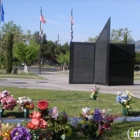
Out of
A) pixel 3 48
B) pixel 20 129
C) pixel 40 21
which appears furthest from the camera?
pixel 3 48

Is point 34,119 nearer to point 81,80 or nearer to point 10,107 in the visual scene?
point 10,107

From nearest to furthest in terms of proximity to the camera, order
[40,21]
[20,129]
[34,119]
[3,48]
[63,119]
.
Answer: [20,129], [34,119], [63,119], [40,21], [3,48]

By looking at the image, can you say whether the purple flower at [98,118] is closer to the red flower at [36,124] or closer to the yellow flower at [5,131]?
the red flower at [36,124]

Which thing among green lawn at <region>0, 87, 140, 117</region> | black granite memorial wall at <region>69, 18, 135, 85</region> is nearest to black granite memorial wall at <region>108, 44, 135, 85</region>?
black granite memorial wall at <region>69, 18, 135, 85</region>

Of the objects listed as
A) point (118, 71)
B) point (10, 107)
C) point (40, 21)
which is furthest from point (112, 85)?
point (40, 21)

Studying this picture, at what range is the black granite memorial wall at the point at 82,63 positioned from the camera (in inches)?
922

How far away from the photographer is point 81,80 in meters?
23.6

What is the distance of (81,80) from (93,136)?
1833 cm

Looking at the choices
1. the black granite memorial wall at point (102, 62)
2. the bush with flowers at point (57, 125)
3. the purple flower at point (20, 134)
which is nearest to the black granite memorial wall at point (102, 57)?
the black granite memorial wall at point (102, 62)

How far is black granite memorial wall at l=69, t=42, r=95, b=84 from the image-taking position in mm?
23422

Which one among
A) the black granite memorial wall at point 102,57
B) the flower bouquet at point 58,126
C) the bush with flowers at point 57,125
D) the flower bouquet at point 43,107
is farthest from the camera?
the black granite memorial wall at point 102,57

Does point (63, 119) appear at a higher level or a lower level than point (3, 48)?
lower

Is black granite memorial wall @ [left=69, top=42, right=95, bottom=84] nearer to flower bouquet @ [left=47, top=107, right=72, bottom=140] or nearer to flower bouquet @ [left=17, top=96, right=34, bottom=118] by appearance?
flower bouquet @ [left=17, top=96, right=34, bottom=118]

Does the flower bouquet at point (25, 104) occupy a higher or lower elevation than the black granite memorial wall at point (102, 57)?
lower
